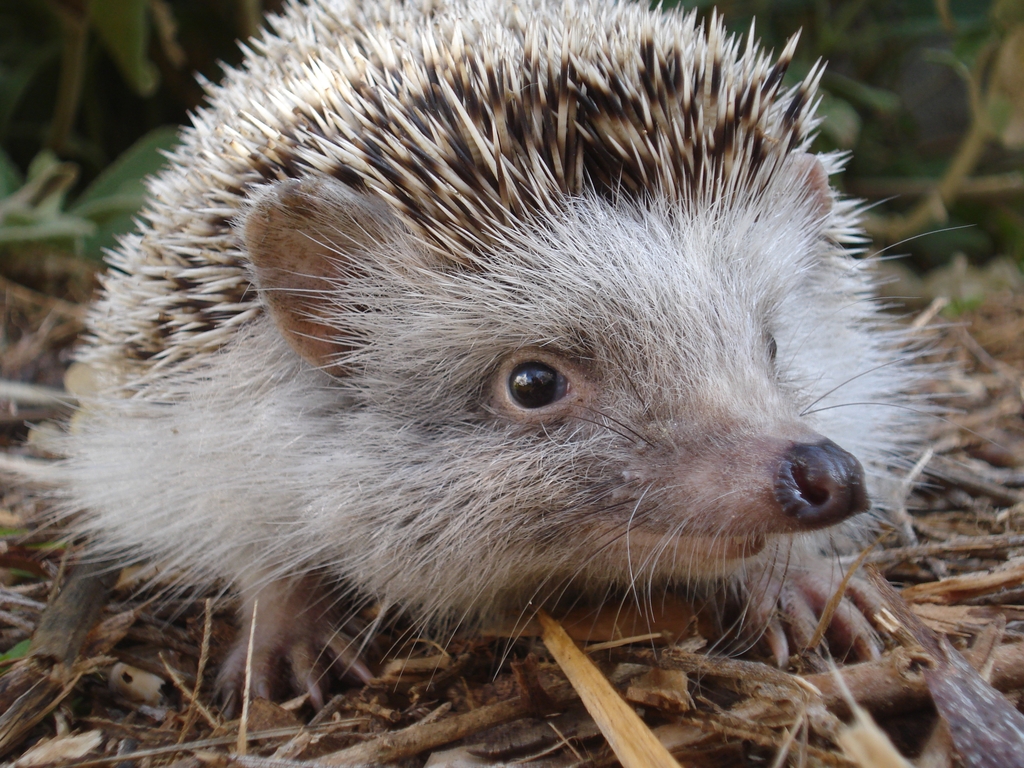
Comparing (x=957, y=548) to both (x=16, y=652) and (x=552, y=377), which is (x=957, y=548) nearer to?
(x=552, y=377)

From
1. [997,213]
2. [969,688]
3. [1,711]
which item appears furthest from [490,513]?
[997,213]

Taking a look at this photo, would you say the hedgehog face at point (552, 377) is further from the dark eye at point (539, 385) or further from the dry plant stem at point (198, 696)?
the dry plant stem at point (198, 696)

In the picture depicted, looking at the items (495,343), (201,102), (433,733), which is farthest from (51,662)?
(201,102)

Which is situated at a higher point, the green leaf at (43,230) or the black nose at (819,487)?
the green leaf at (43,230)

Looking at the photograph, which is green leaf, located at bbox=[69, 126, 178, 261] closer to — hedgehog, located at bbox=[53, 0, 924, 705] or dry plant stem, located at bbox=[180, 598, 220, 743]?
hedgehog, located at bbox=[53, 0, 924, 705]

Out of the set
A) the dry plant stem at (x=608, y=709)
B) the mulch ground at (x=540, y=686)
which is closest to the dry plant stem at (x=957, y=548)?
the mulch ground at (x=540, y=686)
